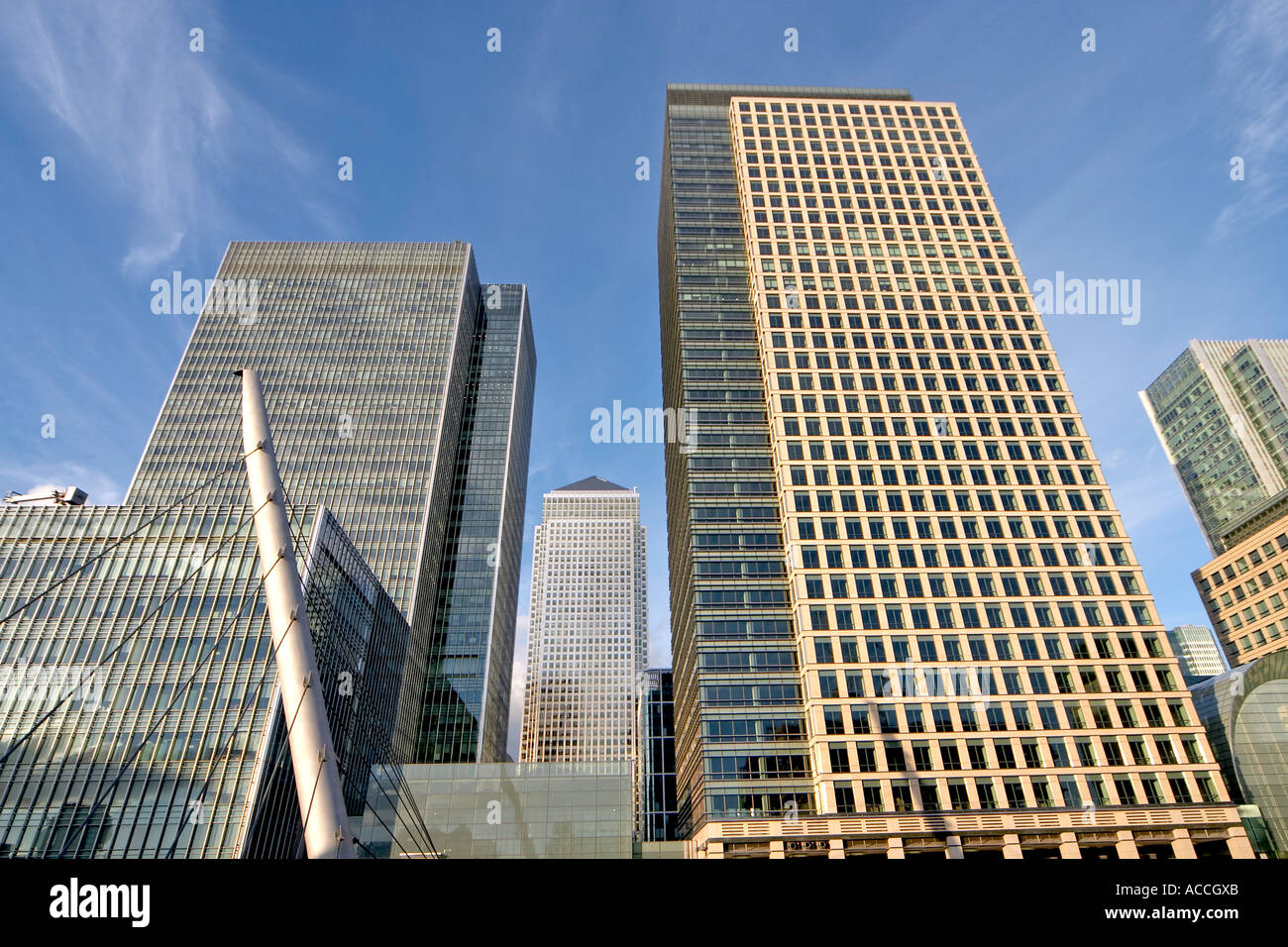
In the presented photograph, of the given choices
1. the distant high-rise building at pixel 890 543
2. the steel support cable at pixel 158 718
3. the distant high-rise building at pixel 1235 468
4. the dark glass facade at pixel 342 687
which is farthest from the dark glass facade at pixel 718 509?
the distant high-rise building at pixel 1235 468

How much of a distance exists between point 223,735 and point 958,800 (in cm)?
6444

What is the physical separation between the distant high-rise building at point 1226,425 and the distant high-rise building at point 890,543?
282 ft

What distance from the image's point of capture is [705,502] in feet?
282

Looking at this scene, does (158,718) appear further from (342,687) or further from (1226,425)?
(1226,425)

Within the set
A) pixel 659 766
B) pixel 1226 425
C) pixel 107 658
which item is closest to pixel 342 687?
pixel 107 658

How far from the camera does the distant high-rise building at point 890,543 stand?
6706 centimetres

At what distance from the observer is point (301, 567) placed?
2596 inches

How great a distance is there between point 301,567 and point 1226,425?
183m

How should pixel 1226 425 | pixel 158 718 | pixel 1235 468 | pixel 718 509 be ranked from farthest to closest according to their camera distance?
pixel 1226 425
pixel 1235 468
pixel 718 509
pixel 158 718

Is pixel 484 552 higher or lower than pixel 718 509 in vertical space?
higher

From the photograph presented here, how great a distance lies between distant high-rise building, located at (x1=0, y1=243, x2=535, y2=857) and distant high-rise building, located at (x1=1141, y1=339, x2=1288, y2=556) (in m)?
149
